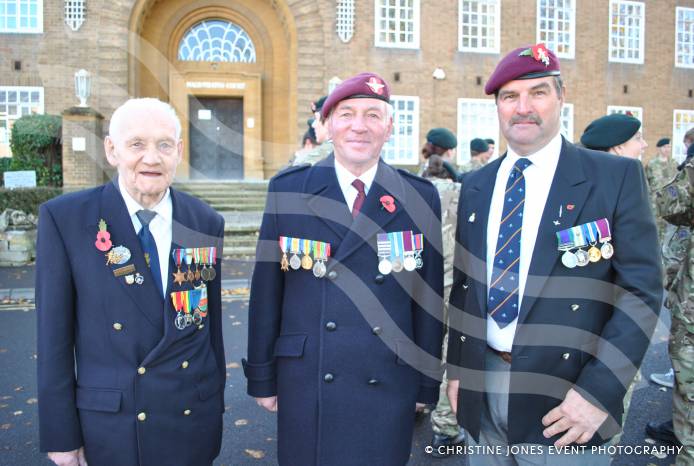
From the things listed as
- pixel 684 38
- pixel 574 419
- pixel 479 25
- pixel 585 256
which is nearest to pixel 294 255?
A: pixel 585 256

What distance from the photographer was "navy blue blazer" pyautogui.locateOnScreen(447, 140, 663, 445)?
217cm

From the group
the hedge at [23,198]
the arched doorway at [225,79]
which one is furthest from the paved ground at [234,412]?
the arched doorway at [225,79]

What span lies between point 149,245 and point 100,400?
0.66 m

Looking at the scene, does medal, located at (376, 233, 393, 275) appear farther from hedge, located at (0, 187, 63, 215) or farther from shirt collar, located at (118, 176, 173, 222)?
hedge, located at (0, 187, 63, 215)

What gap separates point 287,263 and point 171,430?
0.87 metres

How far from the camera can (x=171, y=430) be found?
7.75 feet

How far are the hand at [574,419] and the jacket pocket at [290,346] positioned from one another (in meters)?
1.08

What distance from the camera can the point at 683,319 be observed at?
11.8ft

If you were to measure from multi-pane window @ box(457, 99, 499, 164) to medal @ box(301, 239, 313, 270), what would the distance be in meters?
18.9

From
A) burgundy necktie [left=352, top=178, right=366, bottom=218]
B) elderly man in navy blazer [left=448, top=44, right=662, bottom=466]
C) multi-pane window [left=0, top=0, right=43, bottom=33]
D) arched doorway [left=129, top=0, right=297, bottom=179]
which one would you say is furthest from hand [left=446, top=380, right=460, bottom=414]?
multi-pane window [left=0, top=0, right=43, bottom=33]

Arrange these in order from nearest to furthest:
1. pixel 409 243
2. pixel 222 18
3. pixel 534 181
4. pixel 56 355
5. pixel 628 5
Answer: pixel 56 355
pixel 534 181
pixel 409 243
pixel 222 18
pixel 628 5

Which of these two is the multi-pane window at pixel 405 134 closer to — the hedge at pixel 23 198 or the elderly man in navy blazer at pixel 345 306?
the hedge at pixel 23 198

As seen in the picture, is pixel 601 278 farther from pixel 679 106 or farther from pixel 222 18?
pixel 679 106

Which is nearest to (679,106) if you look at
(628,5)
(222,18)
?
(628,5)
